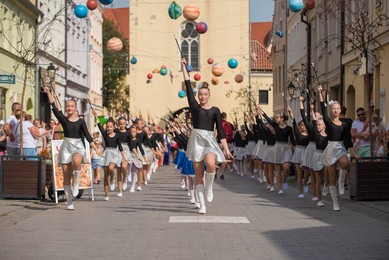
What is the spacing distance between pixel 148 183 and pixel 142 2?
4431 cm

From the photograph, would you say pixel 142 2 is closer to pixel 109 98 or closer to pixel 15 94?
pixel 109 98

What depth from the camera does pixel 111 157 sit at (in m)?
21.2

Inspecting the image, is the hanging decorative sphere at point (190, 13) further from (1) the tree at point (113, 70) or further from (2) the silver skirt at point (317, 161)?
(1) the tree at point (113, 70)

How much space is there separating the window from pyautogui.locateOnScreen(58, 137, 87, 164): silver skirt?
67.5 metres

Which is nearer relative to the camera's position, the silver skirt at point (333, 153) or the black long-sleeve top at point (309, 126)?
the silver skirt at point (333, 153)

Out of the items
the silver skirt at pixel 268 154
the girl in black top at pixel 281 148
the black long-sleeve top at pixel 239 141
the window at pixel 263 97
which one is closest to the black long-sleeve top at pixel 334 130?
the girl in black top at pixel 281 148

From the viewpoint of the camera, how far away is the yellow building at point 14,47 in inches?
1463

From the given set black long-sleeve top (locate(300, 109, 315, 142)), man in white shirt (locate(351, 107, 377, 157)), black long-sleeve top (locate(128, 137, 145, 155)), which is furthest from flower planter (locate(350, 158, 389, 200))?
black long-sleeve top (locate(128, 137, 145, 155))

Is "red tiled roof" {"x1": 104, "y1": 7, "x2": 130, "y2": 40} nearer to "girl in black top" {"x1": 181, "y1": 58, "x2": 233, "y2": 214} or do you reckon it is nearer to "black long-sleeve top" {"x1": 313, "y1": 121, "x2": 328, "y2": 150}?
"black long-sleeve top" {"x1": 313, "y1": 121, "x2": 328, "y2": 150}

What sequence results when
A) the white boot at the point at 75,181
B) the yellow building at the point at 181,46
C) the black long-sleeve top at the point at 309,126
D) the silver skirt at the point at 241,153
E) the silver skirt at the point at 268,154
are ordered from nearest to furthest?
the white boot at the point at 75,181 → the black long-sleeve top at the point at 309,126 → the silver skirt at the point at 268,154 → the silver skirt at the point at 241,153 → the yellow building at the point at 181,46

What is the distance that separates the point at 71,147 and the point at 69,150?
61mm

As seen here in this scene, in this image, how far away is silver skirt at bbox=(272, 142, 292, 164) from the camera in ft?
72.7

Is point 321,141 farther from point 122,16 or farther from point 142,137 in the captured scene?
point 122,16

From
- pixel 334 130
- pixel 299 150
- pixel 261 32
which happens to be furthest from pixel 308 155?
pixel 261 32
